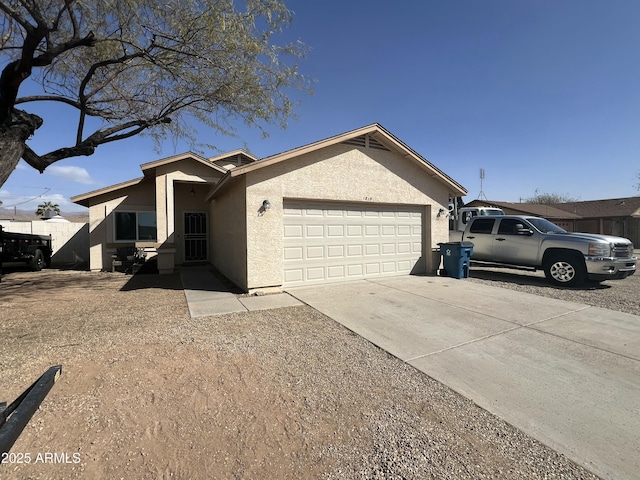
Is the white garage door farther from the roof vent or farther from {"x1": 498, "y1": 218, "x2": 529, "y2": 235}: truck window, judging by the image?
{"x1": 498, "y1": 218, "x2": 529, "y2": 235}: truck window

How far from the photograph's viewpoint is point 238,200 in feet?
27.0

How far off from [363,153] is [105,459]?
27.9 ft

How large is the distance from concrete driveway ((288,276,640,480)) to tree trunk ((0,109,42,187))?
6.99 metres

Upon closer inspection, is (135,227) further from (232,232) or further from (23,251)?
(232,232)

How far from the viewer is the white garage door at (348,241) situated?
8180 mm

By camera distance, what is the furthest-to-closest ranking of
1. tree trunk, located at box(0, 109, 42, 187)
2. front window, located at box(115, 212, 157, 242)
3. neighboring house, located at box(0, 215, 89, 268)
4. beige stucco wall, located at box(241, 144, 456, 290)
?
neighboring house, located at box(0, 215, 89, 268) → front window, located at box(115, 212, 157, 242) → beige stucco wall, located at box(241, 144, 456, 290) → tree trunk, located at box(0, 109, 42, 187)

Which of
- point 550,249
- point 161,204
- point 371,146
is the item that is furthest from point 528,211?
point 161,204

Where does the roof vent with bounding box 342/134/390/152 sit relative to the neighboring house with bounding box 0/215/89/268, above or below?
above

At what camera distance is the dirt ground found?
86.0 inches

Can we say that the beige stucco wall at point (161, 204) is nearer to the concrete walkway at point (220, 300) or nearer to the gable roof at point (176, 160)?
the gable roof at point (176, 160)

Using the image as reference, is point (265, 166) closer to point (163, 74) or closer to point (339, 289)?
point (339, 289)

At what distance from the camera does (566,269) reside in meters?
8.34

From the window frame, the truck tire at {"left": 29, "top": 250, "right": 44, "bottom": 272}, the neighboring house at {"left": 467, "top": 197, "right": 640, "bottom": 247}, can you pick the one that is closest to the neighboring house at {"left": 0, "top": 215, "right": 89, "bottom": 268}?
the truck tire at {"left": 29, "top": 250, "right": 44, "bottom": 272}

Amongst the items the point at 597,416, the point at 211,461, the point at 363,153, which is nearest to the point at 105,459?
the point at 211,461
